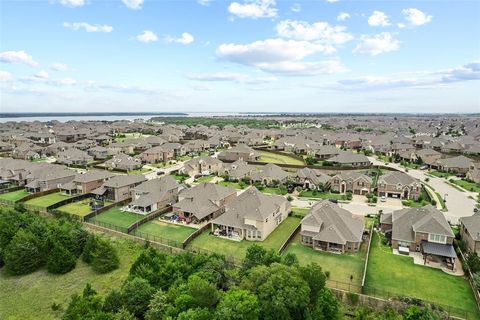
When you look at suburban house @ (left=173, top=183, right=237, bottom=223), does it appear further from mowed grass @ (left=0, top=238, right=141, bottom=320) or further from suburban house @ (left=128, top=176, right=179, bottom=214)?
mowed grass @ (left=0, top=238, right=141, bottom=320)

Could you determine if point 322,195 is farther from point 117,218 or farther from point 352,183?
point 117,218

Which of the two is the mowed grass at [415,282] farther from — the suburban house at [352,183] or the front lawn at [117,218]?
the front lawn at [117,218]

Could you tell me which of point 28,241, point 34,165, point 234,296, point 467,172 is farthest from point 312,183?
point 34,165

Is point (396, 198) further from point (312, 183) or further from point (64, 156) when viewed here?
point (64, 156)

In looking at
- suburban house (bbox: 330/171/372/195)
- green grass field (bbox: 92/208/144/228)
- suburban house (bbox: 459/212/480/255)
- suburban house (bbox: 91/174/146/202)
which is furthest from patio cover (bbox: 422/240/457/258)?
suburban house (bbox: 91/174/146/202)

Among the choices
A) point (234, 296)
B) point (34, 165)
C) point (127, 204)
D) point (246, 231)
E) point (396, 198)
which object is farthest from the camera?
point (34, 165)

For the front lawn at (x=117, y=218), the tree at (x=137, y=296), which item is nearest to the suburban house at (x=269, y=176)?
the front lawn at (x=117, y=218)

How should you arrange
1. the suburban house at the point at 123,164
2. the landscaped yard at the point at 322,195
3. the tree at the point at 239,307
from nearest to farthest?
the tree at the point at 239,307, the landscaped yard at the point at 322,195, the suburban house at the point at 123,164
